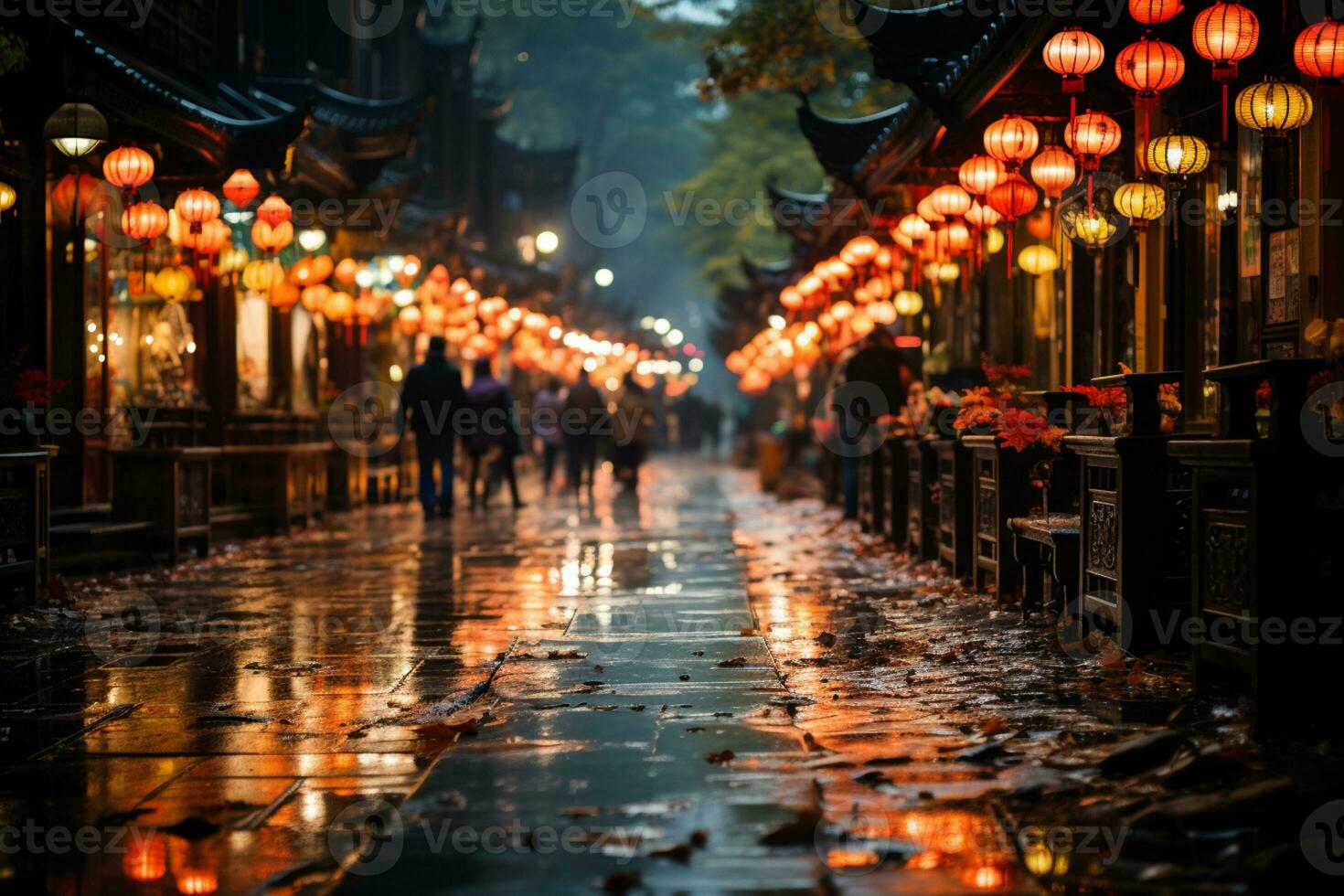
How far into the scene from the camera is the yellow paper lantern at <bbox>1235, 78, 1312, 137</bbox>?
8.96m

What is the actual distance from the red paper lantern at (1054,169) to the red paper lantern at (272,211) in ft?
27.9

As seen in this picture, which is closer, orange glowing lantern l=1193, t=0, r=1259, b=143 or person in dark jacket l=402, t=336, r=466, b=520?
orange glowing lantern l=1193, t=0, r=1259, b=143

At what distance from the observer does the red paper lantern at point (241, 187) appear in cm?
1619

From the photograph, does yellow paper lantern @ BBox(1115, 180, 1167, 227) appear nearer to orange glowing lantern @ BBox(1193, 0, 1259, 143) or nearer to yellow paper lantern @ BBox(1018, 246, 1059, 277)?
orange glowing lantern @ BBox(1193, 0, 1259, 143)

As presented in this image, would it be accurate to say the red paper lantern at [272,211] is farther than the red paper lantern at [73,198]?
Yes

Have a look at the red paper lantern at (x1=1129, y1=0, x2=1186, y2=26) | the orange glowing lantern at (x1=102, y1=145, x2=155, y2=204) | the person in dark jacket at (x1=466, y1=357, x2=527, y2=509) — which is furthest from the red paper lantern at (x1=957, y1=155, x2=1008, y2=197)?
the person in dark jacket at (x1=466, y1=357, x2=527, y2=509)

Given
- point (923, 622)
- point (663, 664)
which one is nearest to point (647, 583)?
point (923, 622)

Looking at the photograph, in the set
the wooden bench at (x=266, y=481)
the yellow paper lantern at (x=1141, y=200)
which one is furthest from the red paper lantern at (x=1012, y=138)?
Result: the wooden bench at (x=266, y=481)

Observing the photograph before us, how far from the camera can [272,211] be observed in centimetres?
1731

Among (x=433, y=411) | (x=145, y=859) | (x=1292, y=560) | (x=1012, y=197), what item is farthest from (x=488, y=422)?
(x=145, y=859)

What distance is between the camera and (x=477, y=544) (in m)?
16.2

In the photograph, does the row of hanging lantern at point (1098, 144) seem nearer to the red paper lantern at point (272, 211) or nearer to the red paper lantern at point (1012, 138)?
the red paper lantern at point (1012, 138)

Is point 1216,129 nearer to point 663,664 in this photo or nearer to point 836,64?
point 663,664

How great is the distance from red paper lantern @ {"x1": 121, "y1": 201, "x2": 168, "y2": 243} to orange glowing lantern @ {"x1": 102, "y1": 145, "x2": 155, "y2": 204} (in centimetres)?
48
